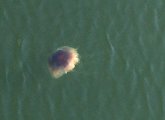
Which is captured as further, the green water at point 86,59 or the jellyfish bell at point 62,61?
the jellyfish bell at point 62,61

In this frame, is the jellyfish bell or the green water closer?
the green water

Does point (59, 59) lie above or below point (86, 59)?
above

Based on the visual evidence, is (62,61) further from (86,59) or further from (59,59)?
(86,59)

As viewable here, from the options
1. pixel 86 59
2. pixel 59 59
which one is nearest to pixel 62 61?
pixel 59 59

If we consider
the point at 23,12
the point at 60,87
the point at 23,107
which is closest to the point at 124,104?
the point at 60,87
